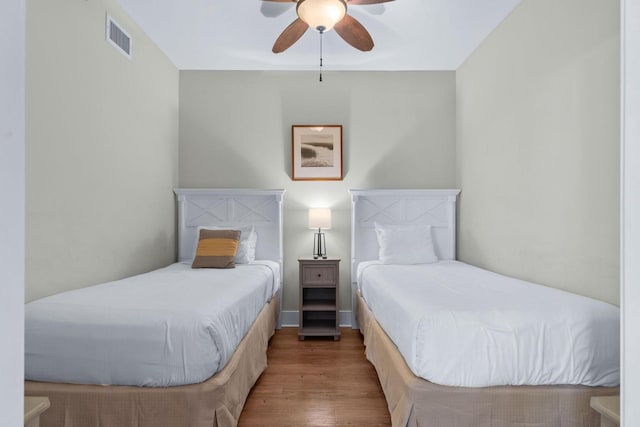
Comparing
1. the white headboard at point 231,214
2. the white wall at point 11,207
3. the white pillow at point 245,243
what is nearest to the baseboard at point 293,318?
the white headboard at point 231,214

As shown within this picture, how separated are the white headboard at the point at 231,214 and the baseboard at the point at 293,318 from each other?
461mm

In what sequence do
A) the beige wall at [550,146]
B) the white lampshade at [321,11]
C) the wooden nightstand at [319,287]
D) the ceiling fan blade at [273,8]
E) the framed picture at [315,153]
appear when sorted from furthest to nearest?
the framed picture at [315,153] → the wooden nightstand at [319,287] → the ceiling fan blade at [273,8] → the white lampshade at [321,11] → the beige wall at [550,146]

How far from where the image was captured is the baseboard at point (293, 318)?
14.3ft

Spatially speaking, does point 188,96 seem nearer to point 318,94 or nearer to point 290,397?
point 318,94

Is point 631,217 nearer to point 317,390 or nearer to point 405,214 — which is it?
point 317,390

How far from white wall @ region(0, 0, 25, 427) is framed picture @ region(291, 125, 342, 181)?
3834 mm

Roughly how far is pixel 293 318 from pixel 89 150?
2633mm

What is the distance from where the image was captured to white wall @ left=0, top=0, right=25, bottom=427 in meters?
0.50

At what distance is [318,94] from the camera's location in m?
4.40

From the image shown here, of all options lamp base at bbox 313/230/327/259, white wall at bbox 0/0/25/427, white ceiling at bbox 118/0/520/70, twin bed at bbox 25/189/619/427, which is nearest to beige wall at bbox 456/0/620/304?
white ceiling at bbox 118/0/520/70

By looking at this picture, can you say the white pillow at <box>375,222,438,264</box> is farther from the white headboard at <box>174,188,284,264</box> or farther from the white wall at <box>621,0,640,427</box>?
the white wall at <box>621,0,640,427</box>

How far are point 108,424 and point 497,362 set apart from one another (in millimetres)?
1718

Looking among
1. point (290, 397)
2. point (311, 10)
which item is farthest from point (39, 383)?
point (311, 10)

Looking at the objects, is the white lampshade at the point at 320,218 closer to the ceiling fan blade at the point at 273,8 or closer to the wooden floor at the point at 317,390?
the wooden floor at the point at 317,390
